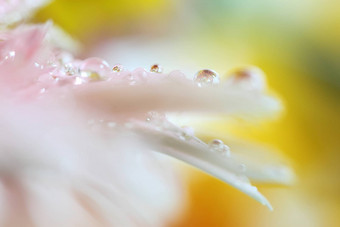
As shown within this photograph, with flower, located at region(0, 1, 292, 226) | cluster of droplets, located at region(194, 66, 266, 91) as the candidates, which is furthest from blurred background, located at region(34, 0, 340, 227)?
flower, located at region(0, 1, 292, 226)

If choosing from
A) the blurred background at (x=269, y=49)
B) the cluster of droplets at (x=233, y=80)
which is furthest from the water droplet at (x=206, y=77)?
the blurred background at (x=269, y=49)

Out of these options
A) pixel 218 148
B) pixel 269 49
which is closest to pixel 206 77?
pixel 218 148

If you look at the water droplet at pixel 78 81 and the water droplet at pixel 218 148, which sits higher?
the water droplet at pixel 218 148

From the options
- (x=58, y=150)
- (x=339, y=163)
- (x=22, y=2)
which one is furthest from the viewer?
(x=339, y=163)

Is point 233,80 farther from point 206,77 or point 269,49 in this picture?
point 269,49

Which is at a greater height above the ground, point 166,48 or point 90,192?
point 166,48

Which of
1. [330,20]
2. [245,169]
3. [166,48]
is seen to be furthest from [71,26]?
[245,169]

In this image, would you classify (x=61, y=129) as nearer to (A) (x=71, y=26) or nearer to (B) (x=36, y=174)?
(B) (x=36, y=174)

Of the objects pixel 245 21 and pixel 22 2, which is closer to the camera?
pixel 22 2

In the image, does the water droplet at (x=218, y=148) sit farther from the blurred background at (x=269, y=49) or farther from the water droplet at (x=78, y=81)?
the blurred background at (x=269, y=49)
